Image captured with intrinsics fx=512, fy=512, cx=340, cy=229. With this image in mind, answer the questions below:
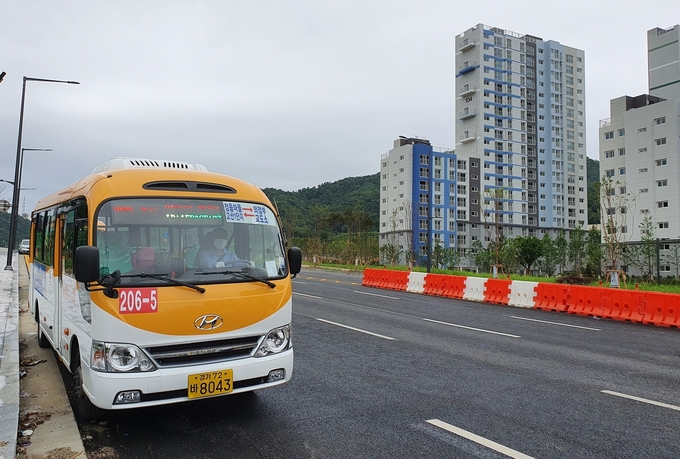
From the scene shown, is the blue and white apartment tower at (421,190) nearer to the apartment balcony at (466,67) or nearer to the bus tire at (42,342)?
the apartment balcony at (466,67)

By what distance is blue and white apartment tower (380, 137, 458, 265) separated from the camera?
82188 millimetres

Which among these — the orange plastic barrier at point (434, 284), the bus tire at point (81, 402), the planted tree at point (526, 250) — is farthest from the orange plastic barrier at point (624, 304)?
the planted tree at point (526, 250)

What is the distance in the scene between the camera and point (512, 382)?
696 centimetres

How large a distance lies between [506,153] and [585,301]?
3110 inches

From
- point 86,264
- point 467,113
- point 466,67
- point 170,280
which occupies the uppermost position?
point 466,67

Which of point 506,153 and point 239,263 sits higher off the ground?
point 506,153

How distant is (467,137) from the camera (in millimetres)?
89688

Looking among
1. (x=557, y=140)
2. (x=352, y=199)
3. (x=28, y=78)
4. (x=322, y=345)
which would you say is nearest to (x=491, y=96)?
→ (x=557, y=140)

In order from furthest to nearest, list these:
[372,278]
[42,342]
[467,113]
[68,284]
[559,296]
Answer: [467,113] → [372,278] → [559,296] → [42,342] → [68,284]

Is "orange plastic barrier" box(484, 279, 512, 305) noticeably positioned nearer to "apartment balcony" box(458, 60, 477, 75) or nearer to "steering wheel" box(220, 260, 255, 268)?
"steering wheel" box(220, 260, 255, 268)

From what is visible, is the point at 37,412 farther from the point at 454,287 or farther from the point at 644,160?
the point at 644,160

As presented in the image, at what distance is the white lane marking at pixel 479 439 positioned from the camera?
446 centimetres

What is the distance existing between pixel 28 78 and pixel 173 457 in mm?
23592

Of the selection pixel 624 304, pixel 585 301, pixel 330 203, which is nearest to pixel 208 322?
pixel 624 304
